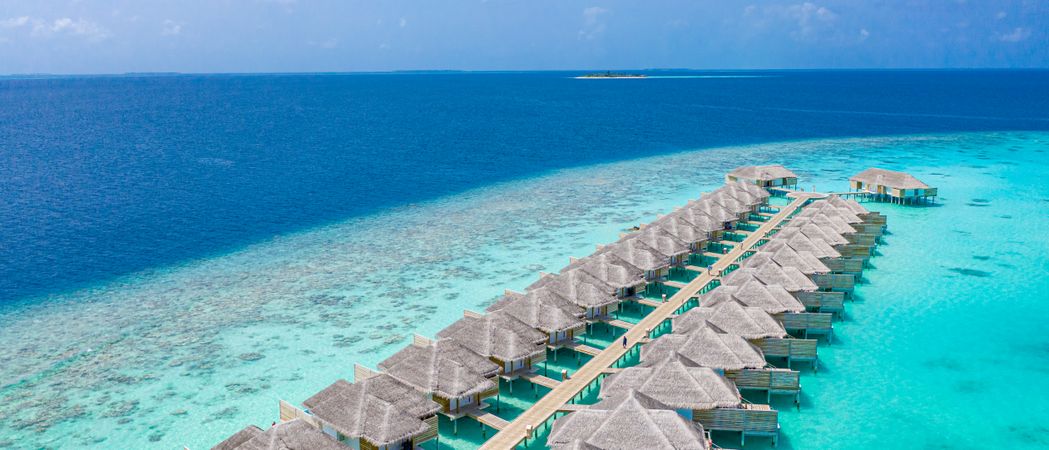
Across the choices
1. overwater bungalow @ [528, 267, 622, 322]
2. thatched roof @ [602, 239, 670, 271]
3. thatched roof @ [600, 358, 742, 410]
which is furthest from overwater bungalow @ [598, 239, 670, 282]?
thatched roof @ [600, 358, 742, 410]

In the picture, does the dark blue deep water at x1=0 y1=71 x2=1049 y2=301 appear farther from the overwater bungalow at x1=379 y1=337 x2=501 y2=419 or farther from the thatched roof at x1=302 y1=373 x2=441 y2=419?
the overwater bungalow at x1=379 y1=337 x2=501 y2=419

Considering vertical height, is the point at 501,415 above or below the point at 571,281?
below

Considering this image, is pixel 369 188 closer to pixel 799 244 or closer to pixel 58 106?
pixel 799 244

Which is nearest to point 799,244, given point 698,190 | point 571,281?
point 571,281

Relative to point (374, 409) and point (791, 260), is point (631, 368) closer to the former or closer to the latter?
point (374, 409)

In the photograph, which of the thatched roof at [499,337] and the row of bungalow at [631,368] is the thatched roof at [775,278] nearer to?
the row of bungalow at [631,368]

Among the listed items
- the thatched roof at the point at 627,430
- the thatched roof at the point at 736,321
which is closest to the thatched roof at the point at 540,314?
the thatched roof at the point at 736,321
